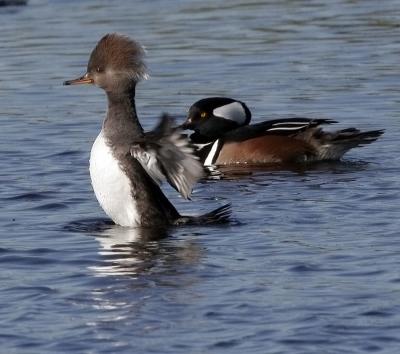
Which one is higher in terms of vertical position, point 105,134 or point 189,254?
point 105,134

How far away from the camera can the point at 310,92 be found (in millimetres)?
15789

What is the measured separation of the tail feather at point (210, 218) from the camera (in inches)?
408

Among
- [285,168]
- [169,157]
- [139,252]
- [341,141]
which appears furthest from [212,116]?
[139,252]

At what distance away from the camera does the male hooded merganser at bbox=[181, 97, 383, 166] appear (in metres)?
13.2

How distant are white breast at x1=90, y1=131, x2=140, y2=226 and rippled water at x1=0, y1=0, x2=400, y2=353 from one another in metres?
0.16

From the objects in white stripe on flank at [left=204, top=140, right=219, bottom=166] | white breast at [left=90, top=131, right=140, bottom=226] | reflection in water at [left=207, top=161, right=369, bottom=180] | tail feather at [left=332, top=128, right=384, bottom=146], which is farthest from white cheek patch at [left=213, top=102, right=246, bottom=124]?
white breast at [left=90, top=131, right=140, bottom=226]

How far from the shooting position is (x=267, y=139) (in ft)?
43.9

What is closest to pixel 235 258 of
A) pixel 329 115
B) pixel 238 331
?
pixel 238 331

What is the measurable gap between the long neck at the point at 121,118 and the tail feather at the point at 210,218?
75 cm

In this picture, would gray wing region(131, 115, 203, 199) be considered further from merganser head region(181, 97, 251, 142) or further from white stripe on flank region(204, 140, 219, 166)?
merganser head region(181, 97, 251, 142)

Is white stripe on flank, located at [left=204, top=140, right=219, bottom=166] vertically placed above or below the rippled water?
below

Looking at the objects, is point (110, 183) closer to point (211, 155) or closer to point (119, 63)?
point (119, 63)

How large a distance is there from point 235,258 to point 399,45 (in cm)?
961

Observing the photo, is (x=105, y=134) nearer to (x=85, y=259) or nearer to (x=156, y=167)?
(x=156, y=167)
